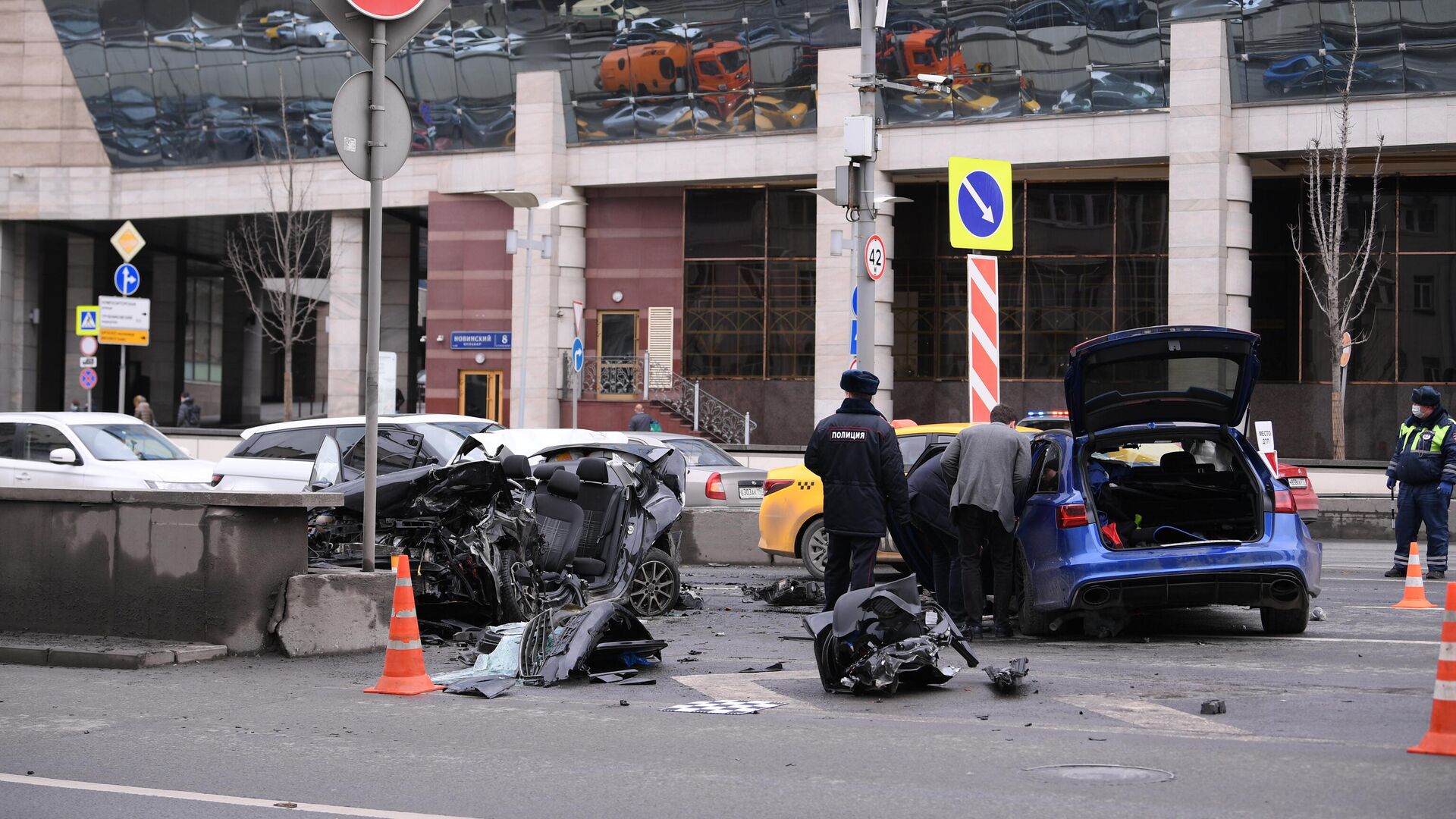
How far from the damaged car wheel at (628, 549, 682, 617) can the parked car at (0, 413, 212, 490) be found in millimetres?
7929

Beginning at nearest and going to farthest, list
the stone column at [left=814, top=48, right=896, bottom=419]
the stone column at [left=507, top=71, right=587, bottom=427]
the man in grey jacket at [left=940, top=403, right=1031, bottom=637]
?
the man in grey jacket at [left=940, top=403, right=1031, bottom=637] < the stone column at [left=814, top=48, right=896, bottom=419] < the stone column at [left=507, top=71, right=587, bottom=427]

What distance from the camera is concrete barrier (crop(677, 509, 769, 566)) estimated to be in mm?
18047

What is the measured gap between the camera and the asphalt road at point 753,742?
578 cm

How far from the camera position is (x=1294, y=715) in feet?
24.6

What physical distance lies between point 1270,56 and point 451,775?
30824 mm

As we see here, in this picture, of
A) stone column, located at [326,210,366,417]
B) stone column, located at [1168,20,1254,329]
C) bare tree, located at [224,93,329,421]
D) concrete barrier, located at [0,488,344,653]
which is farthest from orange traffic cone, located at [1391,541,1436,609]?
bare tree, located at [224,93,329,421]

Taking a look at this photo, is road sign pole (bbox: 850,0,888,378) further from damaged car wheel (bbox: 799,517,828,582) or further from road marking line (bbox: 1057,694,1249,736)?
road marking line (bbox: 1057,694,1249,736)

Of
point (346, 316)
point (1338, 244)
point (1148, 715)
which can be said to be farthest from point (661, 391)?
point (1148, 715)

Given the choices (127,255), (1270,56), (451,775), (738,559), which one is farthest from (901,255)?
(451,775)

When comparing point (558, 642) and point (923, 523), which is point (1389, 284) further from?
point (558, 642)

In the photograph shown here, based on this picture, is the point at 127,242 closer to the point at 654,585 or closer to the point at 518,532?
the point at 654,585

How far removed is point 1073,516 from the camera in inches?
407

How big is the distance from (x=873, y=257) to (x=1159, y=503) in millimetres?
7976

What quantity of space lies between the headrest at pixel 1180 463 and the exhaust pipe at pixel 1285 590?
1.14 meters
